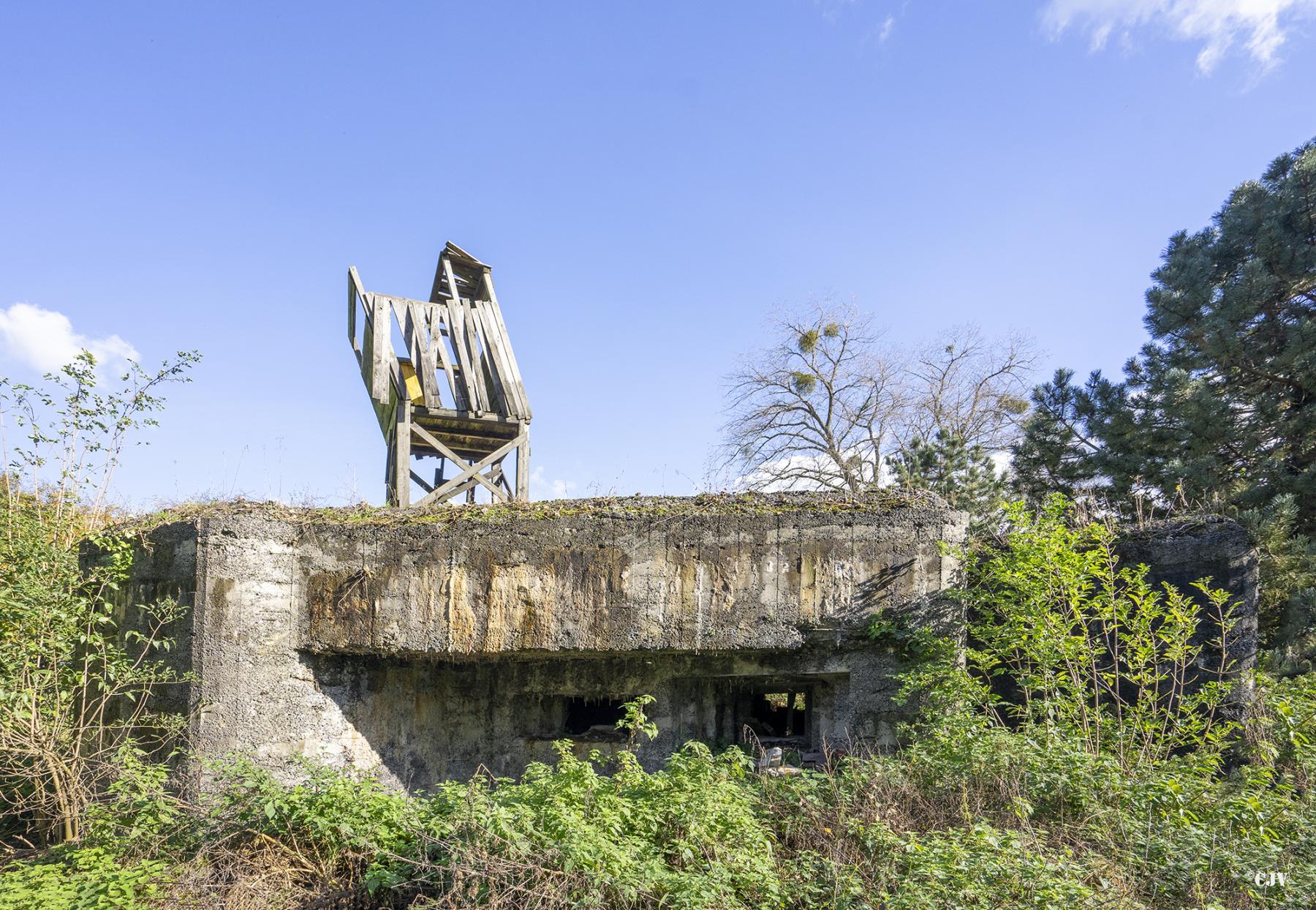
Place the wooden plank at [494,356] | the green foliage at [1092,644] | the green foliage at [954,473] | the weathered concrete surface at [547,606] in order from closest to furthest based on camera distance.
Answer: the green foliage at [1092,644]
the weathered concrete surface at [547,606]
the wooden plank at [494,356]
the green foliage at [954,473]

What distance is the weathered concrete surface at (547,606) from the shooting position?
6.17 metres

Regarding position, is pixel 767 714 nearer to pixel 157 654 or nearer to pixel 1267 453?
pixel 157 654

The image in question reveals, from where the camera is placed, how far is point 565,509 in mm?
6820

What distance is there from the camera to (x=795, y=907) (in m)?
4.07

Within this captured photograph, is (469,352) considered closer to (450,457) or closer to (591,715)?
(450,457)

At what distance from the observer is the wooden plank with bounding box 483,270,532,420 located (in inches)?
429

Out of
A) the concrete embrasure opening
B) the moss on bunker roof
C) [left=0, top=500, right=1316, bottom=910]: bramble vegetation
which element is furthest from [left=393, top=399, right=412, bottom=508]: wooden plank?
[left=0, top=500, right=1316, bottom=910]: bramble vegetation

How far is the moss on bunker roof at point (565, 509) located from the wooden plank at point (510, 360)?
3917 millimetres

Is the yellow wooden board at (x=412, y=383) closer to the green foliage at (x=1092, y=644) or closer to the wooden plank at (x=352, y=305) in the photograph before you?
the wooden plank at (x=352, y=305)

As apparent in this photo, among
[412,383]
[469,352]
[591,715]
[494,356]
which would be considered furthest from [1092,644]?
[412,383]

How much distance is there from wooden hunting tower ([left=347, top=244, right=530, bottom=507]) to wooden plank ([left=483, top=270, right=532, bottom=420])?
14 mm

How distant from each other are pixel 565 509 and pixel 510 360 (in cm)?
499

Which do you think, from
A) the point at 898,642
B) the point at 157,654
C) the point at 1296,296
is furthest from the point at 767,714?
the point at 1296,296

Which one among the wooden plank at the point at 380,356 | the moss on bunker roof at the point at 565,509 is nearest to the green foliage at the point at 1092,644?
the moss on bunker roof at the point at 565,509
